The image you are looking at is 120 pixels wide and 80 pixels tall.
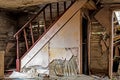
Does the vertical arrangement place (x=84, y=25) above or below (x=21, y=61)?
above

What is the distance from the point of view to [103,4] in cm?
634

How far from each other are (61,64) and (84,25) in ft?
5.60

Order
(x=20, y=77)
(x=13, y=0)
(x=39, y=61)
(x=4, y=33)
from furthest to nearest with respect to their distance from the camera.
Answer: (x=4, y=33), (x=39, y=61), (x=20, y=77), (x=13, y=0)

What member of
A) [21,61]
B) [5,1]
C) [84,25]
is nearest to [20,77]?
[21,61]

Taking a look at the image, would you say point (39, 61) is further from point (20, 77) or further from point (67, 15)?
point (67, 15)

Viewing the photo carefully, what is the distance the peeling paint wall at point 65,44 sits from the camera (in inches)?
221

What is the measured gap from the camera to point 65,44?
5.69 metres

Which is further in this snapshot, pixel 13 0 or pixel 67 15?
pixel 67 15

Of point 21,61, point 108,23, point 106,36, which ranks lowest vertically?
point 21,61

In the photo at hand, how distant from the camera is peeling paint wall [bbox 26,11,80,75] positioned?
5.62 m

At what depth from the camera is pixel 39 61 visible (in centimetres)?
594

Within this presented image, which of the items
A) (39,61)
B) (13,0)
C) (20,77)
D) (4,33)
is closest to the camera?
(13,0)

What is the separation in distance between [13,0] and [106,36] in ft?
10.7

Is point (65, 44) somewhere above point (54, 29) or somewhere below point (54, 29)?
below
